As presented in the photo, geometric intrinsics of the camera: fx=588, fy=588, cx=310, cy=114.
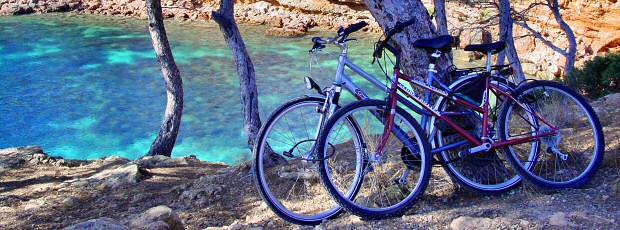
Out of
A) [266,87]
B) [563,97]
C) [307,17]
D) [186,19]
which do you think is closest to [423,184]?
[563,97]

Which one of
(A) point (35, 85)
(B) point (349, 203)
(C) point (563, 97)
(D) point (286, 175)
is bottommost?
(A) point (35, 85)

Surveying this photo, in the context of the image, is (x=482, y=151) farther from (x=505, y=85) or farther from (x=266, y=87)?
(x=266, y=87)

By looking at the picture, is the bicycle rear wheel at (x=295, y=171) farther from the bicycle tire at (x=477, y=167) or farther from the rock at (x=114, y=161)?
the rock at (x=114, y=161)

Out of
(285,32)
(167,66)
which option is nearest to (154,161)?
(167,66)

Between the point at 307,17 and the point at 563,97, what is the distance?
71.2ft

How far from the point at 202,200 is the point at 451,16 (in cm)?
1760

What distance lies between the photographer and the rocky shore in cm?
322

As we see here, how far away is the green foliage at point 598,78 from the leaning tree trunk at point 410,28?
7.34 meters

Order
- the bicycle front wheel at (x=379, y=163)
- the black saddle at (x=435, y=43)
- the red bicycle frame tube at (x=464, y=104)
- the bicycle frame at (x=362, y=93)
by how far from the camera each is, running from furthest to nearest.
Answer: the black saddle at (x=435, y=43) < the red bicycle frame tube at (x=464, y=104) < the bicycle frame at (x=362, y=93) < the bicycle front wheel at (x=379, y=163)

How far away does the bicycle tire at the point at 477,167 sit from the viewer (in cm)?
362

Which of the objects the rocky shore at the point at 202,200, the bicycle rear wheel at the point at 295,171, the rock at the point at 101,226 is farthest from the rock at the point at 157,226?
the bicycle rear wheel at the point at 295,171

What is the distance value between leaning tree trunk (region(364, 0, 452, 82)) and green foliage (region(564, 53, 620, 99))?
7.34 meters

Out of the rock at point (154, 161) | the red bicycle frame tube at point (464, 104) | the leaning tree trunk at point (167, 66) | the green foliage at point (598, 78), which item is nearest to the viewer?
the red bicycle frame tube at point (464, 104)

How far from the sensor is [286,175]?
574cm
